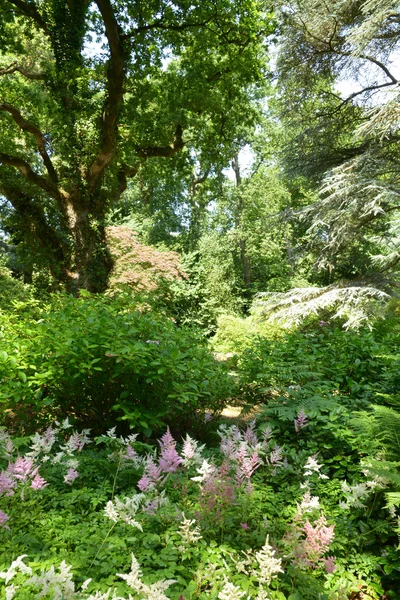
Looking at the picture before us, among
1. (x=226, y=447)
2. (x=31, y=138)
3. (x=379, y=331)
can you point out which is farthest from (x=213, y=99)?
(x=226, y=447)

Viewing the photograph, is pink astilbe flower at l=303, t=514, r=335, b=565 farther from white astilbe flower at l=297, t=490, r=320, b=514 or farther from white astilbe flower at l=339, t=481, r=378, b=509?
white astilbe flower at l=339, t=481, r=378, b=509

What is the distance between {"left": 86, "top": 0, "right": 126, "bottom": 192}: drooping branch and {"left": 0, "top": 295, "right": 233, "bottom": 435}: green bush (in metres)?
5.55

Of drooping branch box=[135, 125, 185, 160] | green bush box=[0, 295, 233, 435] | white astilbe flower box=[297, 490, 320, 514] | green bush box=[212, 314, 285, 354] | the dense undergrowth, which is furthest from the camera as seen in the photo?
green bush box=[212, 314, 285, 354]

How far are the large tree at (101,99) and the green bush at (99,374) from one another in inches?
225

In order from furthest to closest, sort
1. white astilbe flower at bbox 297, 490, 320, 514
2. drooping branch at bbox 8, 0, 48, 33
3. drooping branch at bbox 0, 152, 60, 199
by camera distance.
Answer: drooping branch at bbox 0, 152, 60, 199, drooping branch at bbox 8, 0, 48, 33, white astilbe flower at bbox 297, 490, 320, 514

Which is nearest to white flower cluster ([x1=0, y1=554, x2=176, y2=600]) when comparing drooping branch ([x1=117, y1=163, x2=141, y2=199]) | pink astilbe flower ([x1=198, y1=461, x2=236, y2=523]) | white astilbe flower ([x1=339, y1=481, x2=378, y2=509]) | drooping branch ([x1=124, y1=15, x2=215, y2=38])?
pink astilbe flower ([x1=198, y1=461, x2=236, y2=523])

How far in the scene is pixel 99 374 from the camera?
2.97 meters

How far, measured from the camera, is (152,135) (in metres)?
9.54

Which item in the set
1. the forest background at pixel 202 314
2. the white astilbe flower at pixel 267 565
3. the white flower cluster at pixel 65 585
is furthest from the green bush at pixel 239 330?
the white flower cluster at pixel 65 585

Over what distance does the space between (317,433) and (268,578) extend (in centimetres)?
140

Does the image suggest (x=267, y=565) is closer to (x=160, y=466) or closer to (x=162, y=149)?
(x=160, y=466)

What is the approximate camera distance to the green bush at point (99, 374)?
2695 millimetres

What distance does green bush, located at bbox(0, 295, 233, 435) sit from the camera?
8.84 feet

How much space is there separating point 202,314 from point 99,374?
12918mm
